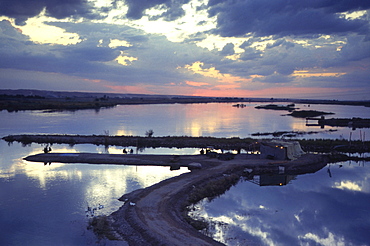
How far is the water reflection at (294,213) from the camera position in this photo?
50.5ft

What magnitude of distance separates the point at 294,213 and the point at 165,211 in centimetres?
813

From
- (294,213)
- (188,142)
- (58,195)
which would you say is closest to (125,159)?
(58,195)

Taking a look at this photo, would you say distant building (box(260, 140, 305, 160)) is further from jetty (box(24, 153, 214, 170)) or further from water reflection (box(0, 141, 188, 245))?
water reflection (box(0, 141, 188, 245))

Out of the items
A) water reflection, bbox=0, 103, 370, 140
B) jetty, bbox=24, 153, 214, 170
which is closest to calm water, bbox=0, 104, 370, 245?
jetty, bbox=24, 153, 214, 170

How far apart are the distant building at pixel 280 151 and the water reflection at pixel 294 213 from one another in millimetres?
3481

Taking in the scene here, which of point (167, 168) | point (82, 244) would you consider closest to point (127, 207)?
point (82, 244)

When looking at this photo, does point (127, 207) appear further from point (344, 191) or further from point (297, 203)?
point (344, 191)

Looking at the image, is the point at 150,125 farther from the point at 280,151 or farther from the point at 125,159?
the point at 280,151

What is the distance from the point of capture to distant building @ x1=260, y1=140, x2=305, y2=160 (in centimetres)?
2997

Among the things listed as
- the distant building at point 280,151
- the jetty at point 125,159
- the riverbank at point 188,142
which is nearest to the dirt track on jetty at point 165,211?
the jetty at point 125,159

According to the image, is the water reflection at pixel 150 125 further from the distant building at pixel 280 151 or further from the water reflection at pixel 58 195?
the water reflection at pixel 58 195

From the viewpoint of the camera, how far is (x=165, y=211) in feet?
54.2

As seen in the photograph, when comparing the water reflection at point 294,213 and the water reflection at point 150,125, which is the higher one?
the water reflection at point 150,125

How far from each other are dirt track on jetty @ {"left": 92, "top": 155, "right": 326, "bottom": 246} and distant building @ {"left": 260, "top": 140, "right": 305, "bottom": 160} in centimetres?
278
